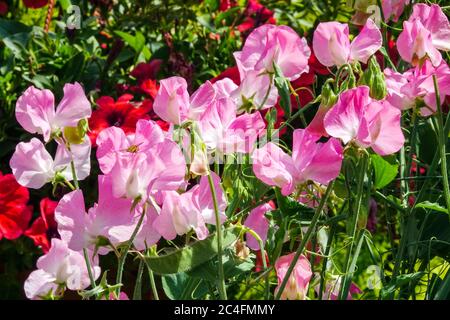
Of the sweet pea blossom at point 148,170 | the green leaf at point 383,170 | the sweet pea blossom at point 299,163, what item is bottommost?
the green leaf at point 383,170

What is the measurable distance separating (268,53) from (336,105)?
182mm

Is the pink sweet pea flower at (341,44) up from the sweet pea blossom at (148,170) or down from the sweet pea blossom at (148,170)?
up

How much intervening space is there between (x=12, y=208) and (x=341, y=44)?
0.95m

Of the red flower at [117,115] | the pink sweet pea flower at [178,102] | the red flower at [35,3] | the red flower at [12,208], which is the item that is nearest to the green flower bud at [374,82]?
the pink sweet pea flower at [178,102]

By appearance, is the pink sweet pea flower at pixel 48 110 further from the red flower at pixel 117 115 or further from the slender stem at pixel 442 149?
the red flower at pixel 117 115

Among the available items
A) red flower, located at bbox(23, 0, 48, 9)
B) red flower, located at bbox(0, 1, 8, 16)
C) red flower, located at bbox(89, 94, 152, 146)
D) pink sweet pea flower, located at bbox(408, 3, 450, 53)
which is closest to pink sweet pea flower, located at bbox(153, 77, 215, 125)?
pink sweet pea flower, located at bbox(408, 3, 450, 53)

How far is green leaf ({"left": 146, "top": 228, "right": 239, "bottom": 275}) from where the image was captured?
864mm

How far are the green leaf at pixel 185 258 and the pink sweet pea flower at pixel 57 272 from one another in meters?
0.14

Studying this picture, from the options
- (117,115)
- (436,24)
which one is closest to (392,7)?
(436,24)

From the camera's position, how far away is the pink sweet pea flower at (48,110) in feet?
3.26

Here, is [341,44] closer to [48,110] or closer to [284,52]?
[284,52]

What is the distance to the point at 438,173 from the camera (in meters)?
1.44

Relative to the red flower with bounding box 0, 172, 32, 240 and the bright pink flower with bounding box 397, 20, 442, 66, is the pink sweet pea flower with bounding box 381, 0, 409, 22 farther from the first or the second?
the red flower with bounding box 0, 172, 32, 240

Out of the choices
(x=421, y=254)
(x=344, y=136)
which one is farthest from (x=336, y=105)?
(x=421, y=254)
